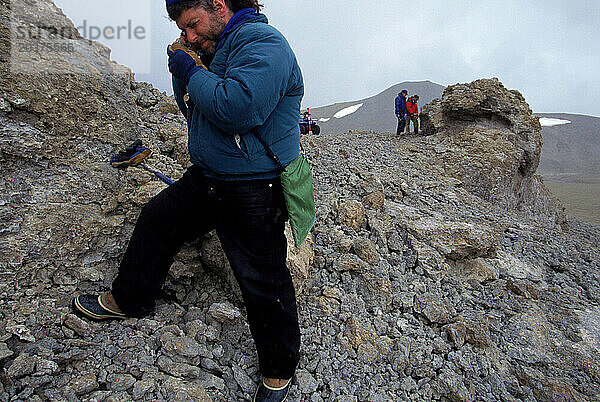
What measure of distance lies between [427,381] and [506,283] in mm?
2006

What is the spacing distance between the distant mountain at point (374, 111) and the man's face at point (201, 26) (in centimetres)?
3038

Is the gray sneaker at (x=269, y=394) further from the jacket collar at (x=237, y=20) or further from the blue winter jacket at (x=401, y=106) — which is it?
the blue winter jacket at (x=401, y=106)

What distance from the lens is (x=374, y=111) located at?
37.4m

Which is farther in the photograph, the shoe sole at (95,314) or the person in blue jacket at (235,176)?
the shoe sole at (95,314)

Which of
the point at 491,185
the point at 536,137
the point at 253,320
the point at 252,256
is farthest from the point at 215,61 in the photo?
the point at 536,137

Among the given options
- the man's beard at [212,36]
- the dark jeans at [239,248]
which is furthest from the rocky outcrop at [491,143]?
the man's beard at [212,36]

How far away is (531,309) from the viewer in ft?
12.3

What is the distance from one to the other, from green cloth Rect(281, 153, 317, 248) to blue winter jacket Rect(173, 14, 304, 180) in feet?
0.23

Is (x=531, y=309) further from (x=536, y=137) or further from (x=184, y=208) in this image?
(x=536, y=137)

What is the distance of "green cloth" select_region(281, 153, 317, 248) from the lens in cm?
209

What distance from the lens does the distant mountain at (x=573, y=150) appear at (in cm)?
2962

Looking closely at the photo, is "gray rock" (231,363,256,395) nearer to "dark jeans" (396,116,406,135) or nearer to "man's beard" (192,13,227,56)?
"man's beard" (192,13,227,56)

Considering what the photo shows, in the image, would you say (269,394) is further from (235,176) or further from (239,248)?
(235,176)

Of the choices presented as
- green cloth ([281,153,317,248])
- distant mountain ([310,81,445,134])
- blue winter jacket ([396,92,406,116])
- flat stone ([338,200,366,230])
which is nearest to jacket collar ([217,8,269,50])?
green cloth ([281,153,317,248])
